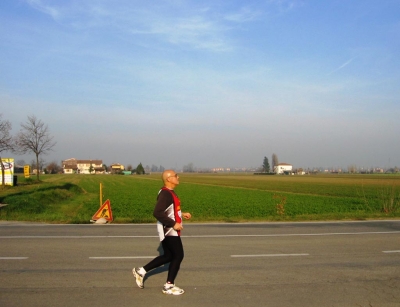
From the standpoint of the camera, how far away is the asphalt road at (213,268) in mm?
5895

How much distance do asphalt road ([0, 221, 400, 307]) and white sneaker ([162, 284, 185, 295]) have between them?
0.10 meters

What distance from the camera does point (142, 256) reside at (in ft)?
28.9

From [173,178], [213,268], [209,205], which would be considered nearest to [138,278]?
[173,178]

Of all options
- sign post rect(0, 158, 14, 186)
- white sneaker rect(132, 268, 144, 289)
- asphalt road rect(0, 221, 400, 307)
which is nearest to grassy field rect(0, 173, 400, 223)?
sign post rect(0, 158, 14, 186)

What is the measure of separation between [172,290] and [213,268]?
177cm

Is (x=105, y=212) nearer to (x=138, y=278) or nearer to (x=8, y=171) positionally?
(x=138, y=278)

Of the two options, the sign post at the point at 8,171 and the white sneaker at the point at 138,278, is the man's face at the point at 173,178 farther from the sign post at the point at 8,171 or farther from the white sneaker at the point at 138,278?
the sign post at the point at 8,171

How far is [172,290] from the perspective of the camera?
238 inches

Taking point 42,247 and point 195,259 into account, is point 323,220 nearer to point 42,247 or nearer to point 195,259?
point 195,259

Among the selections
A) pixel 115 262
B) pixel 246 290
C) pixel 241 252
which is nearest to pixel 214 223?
pixel 241 252

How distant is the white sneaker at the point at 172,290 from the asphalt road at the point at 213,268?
0.10m

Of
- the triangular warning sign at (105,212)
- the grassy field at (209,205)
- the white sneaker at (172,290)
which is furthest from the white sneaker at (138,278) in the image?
the grassy field at (209,205)

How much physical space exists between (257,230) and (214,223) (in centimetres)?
267

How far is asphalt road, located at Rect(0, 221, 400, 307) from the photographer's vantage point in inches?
232
